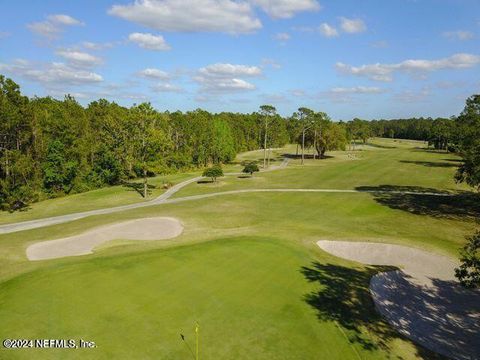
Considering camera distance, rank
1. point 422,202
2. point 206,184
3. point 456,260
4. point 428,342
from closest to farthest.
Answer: point 428,342 < point 456,260 < point 422,202 < point 206,184

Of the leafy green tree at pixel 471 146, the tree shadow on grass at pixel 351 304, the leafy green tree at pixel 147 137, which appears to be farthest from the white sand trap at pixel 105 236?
the leafy green tree at pixel 471 146

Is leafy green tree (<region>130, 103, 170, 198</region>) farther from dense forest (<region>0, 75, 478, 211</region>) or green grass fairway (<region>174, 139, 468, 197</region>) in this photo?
green grass fairway (<region>174, 139, 468, 197</region>)

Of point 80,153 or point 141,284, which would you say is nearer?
point 141,284

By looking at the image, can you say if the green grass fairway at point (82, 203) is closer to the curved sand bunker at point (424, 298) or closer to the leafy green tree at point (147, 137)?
the leafy green tree at point (147, 137)

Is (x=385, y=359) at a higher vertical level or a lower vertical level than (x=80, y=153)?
lower

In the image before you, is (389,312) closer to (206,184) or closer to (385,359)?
Answer: (385,359)

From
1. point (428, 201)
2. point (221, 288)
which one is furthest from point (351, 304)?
point (428, 201)

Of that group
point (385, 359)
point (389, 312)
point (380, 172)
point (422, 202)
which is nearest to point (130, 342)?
point (385, 359)
